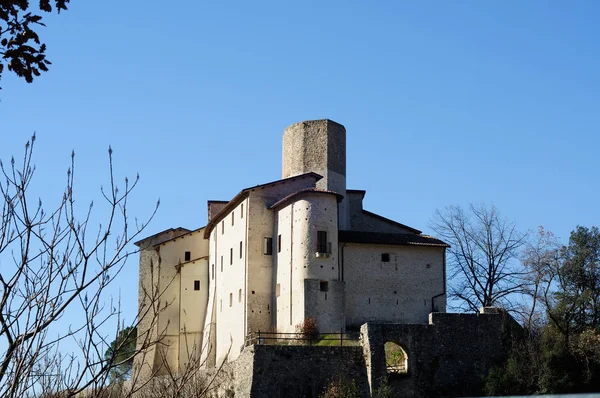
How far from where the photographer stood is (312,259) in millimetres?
47562

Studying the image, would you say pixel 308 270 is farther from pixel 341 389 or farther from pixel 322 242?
pixel 341 389

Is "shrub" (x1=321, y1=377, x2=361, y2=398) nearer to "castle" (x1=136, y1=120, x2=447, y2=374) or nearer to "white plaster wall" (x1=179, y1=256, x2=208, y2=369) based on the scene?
"castle" (x1=136, y1=120, x2=447, y2=374)

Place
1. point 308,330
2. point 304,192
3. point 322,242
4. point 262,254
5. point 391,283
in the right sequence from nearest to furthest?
1. point 308,330
2. point 322,242
3. point 304,192
4. point 391,283
5. point 262,254

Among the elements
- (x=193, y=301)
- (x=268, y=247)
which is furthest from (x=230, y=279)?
(x=193, y=301)

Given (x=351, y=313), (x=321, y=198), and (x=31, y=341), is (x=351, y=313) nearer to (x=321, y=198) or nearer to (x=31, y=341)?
(x=321, y=198)

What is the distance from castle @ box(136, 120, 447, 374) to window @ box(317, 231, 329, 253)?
5 centimetres

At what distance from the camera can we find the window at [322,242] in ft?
157

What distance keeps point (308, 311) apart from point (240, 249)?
294 inches

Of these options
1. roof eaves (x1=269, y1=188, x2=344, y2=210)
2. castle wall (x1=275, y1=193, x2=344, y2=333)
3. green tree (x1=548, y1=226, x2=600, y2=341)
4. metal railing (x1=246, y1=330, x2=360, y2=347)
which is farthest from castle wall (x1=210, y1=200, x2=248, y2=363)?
green tree (x1=548, y1=226, x2=600, y2=341)

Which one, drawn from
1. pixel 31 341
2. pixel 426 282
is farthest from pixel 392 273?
pixel 31 341

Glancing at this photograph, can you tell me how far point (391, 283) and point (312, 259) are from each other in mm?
4802

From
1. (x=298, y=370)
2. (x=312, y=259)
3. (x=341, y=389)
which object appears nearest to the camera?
(x=341, y=389)

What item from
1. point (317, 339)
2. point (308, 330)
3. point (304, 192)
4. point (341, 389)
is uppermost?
point (304, 192)

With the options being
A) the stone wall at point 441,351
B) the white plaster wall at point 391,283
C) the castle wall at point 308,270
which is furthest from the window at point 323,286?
the stone wall at point 441,351
